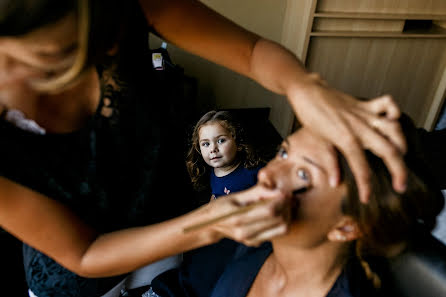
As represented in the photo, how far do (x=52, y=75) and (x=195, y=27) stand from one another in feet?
1.24

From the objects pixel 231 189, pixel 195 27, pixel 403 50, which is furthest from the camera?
pixel 403 50

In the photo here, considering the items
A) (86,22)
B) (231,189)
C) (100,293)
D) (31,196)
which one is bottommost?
(231,189)

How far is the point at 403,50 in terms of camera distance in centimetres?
290

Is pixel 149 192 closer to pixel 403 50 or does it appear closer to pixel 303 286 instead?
pixel 303 286

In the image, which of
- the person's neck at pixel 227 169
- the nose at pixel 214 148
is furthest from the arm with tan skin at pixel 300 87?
the person's neck at pixel 227 169

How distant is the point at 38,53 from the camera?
65 centimetres

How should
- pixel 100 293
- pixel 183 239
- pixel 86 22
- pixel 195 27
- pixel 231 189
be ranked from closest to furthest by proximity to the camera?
pixel 86 22 < pixel 183 239 < pixel 195 27 < pixel 100 293 < pixel 231 189

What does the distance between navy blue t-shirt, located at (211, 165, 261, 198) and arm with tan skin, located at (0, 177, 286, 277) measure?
1224 millimetres

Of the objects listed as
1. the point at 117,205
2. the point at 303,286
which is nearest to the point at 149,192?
the point at 117,205

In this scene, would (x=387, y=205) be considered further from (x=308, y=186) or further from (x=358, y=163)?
(x=358, y=163)

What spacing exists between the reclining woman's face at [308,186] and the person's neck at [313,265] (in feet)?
0.27

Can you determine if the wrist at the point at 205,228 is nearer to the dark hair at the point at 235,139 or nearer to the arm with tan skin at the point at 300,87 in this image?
the arm with tan skin at the point at 300,87

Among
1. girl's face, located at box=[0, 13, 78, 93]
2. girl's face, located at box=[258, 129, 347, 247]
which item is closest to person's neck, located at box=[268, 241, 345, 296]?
girl's face, located at box=[258, 129, 347, 247]

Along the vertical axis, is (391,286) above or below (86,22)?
below
